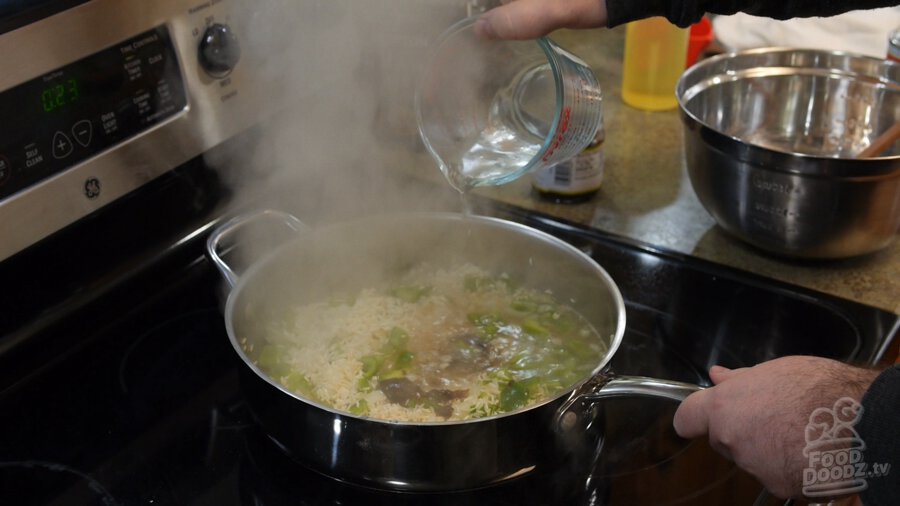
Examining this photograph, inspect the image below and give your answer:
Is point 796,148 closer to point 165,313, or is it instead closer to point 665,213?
point 665,213

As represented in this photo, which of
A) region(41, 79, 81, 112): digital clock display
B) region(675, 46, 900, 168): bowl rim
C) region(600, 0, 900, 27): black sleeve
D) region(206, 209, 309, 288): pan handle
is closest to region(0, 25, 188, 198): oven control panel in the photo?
region(41, 79, 81, 112): digital clock display

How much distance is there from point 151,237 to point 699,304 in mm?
686

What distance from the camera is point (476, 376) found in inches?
38.2

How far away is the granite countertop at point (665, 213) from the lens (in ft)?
3.71

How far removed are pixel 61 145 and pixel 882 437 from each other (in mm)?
772

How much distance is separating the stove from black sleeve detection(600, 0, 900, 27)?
0.34 meters

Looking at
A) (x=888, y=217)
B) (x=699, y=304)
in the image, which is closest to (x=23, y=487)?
(x=699, y=304)

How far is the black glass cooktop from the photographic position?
0.83 meters

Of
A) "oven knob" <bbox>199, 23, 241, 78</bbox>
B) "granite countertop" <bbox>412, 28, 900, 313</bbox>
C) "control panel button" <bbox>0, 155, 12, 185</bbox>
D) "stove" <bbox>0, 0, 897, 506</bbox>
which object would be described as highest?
"oven knob" <bbox>199, 23, 241, 78</bbox>

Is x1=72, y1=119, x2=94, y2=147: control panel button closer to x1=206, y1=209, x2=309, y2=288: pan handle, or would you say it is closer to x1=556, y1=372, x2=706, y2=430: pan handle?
x1=206, y1=209, x2=309, y2=288: pan handle

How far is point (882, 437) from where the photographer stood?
2.07 feet

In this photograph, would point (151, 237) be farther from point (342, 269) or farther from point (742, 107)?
point (742, 107)

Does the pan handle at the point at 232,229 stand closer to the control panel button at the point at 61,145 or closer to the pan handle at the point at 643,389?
the control panel button at the point at 61,145

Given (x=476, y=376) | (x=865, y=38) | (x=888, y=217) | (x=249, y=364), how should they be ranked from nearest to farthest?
1. (x=249, y=364)
2. (x=476, y=376)
3. (x=888, y=217)
4. (x=865, y=38)
